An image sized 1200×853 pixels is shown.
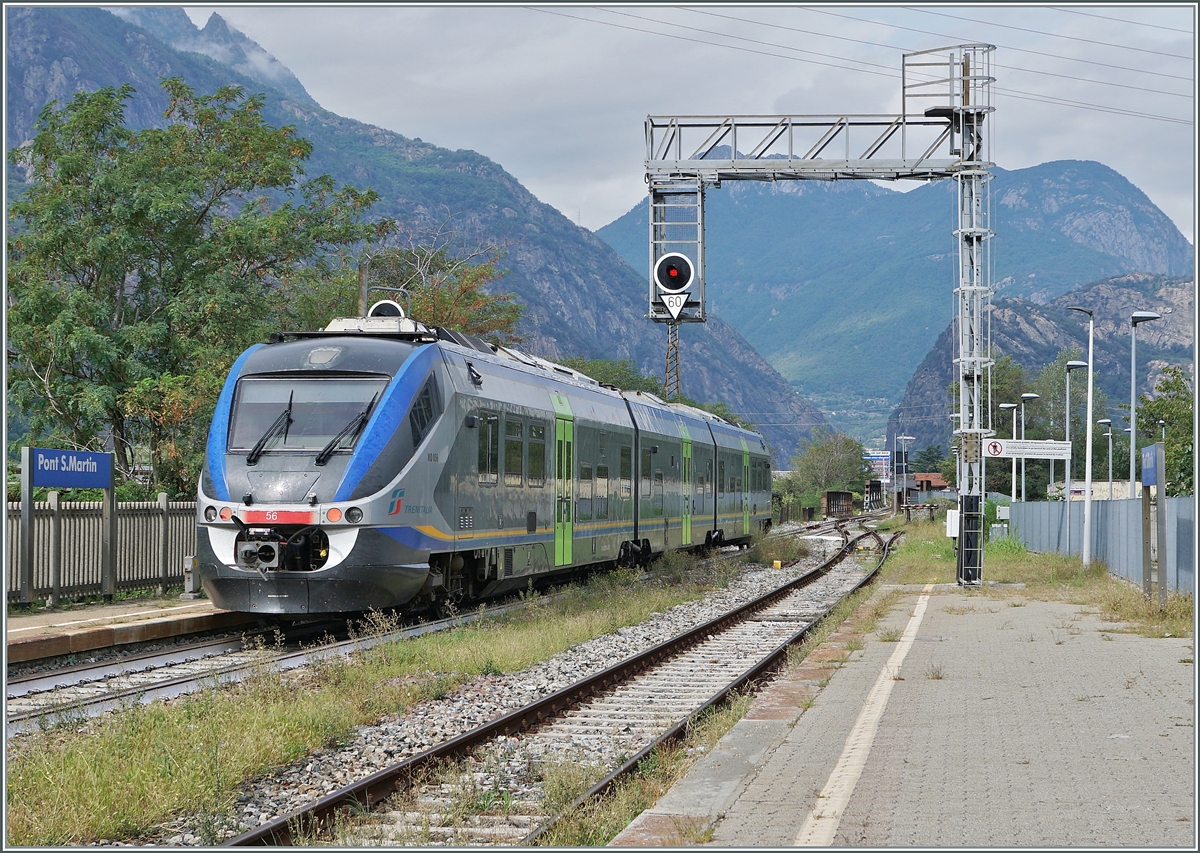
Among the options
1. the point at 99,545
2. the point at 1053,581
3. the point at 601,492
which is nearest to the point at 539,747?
the point at 99,545

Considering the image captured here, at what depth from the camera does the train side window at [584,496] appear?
816 inches

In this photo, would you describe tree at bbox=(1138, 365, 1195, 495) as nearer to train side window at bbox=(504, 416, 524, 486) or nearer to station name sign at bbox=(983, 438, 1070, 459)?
station name sign at bbox=(983, 438, 1070, 459)

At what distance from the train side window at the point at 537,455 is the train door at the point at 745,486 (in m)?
17.9

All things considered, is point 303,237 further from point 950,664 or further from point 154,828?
point 154,828

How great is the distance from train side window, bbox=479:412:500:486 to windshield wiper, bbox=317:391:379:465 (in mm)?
2500

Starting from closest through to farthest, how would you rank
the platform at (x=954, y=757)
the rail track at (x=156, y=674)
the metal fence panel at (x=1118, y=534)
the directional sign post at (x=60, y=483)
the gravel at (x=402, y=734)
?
the platform at (x=954, y=757)
the gravel at (x=402, y=734)
the rail track at (x=156, y=674)
the directional sign post at (x=60, y=483)
the metal fence panel at (x=1118, y=534)

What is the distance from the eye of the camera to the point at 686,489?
94.6ft

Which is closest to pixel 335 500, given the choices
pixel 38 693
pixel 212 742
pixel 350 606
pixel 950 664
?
pixel 350 606

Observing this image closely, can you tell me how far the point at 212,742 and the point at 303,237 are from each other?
76.4ft

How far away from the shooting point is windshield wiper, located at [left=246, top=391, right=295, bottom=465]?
14.1m

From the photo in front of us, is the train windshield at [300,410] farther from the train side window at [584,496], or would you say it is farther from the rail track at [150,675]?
the train side window at [584,496]

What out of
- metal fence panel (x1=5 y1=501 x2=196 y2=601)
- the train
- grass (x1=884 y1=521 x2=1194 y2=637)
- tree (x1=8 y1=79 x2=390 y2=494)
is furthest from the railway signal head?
metal fence panel (x1=5 y1=501 x2=196 y2=601)

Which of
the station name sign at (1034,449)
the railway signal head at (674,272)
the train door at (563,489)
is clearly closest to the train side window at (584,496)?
the train door at (563,489)

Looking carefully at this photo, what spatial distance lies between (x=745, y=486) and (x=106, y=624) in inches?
961
